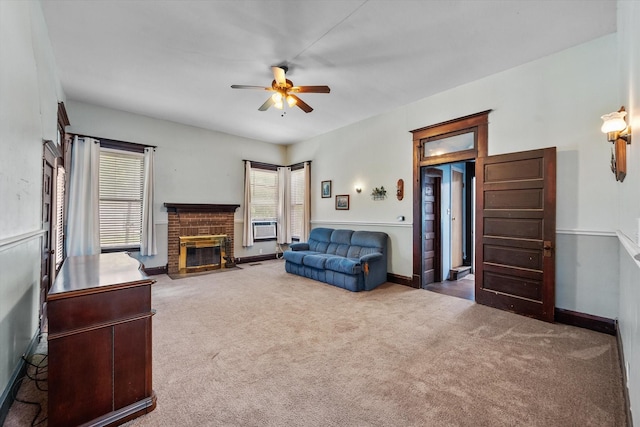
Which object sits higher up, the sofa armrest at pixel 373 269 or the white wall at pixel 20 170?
the white wall at pixel 20 170

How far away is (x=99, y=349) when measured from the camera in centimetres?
171

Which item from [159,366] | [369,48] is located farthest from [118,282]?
[369,48]

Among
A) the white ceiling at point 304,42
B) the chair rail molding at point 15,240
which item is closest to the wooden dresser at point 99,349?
the chair rail molding at point 15,240

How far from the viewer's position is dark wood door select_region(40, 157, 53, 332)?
2.95 meters

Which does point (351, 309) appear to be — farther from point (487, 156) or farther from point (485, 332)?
point (487, 156)

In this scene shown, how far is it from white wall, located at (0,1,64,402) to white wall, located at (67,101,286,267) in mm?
2614

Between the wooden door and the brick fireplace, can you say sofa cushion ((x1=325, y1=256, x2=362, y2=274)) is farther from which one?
the brick fireplace

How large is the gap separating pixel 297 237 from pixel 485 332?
521 centimetres

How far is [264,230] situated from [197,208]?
1879mm

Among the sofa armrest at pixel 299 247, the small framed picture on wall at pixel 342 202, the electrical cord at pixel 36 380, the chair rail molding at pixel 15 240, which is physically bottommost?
the electrical cord at pixel 36 380

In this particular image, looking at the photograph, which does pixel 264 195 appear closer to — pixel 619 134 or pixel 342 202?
pixel 342 202

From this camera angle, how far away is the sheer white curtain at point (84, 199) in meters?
4.75

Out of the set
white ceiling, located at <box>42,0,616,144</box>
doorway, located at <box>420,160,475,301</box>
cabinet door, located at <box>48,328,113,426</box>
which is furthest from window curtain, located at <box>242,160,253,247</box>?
cabinet door, located at <box>48,328,113,426</box>

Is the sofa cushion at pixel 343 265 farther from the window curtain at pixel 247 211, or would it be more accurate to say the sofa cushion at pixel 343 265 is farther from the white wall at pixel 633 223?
the white wall at pixel 633 223
